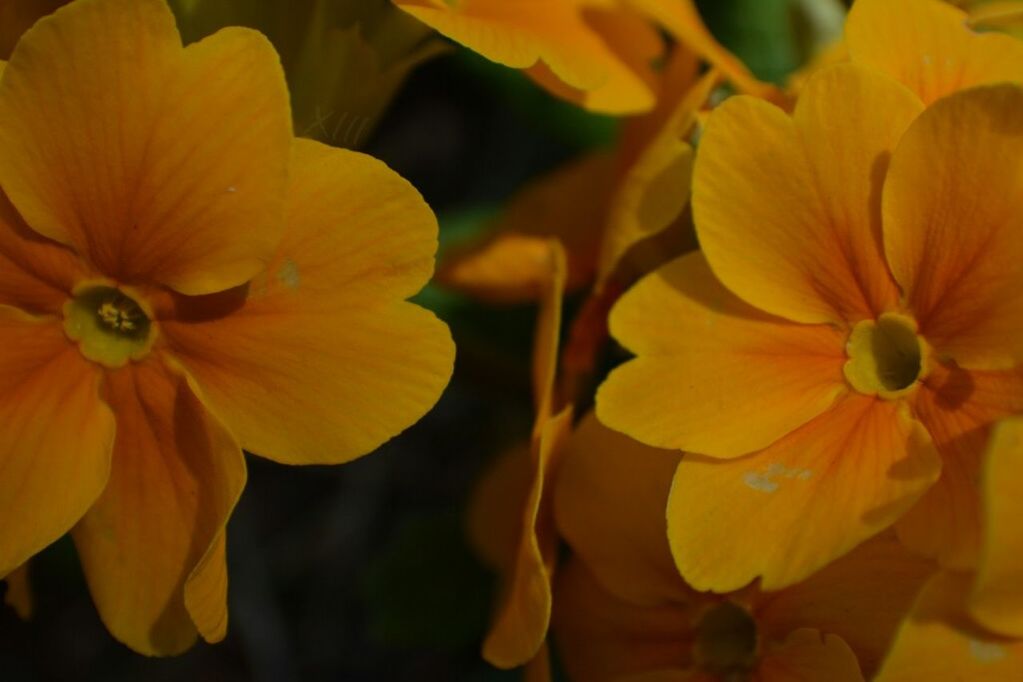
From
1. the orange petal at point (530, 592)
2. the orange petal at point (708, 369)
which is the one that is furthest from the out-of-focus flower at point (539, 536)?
the orange petal at point (708, 369)

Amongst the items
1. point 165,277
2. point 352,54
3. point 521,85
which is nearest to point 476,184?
point 521,85

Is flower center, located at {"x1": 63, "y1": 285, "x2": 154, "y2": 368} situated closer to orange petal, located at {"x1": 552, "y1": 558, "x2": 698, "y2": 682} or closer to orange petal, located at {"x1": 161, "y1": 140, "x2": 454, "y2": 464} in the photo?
orange petal, located at {"x1": 161, "y1": 140, "x2": 454, "y2": 464}

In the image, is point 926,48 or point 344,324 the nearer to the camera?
point 344,324

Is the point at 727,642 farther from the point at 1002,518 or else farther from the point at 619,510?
the point at 1002,518

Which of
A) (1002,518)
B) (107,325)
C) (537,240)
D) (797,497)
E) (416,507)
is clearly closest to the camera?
(1002,518)

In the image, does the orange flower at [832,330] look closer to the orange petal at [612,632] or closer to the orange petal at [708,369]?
the orange petal at [708,369]

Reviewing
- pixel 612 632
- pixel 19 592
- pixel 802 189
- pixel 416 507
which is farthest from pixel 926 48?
pixel 416 507

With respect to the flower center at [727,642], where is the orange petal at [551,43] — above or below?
above
